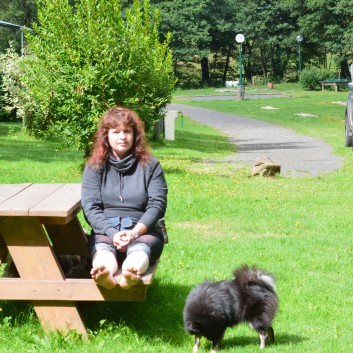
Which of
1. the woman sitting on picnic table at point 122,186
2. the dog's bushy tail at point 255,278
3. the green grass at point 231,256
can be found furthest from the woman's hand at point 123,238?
the dog's bushy tail at point 255,278

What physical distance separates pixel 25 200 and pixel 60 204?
0.31 meters

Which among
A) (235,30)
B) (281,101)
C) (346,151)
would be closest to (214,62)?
(235,30)

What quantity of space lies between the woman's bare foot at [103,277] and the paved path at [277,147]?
38.0ft

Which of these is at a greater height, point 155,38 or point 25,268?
point 155,38

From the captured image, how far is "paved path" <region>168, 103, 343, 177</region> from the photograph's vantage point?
18.2m

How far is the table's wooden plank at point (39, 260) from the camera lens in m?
5.46

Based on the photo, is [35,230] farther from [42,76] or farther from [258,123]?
[258,123]

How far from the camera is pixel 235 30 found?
258ft

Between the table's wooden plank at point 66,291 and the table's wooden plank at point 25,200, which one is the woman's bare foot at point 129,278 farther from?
the table's wooden plank at point 25,200

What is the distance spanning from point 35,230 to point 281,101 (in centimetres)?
4529

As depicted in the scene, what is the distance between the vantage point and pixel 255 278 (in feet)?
17.5

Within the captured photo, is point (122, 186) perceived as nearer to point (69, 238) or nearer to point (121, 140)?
point (121, 140)

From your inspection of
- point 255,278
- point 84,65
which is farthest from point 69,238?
point 84,65

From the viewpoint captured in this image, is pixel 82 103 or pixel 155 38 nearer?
pixel 82 103
